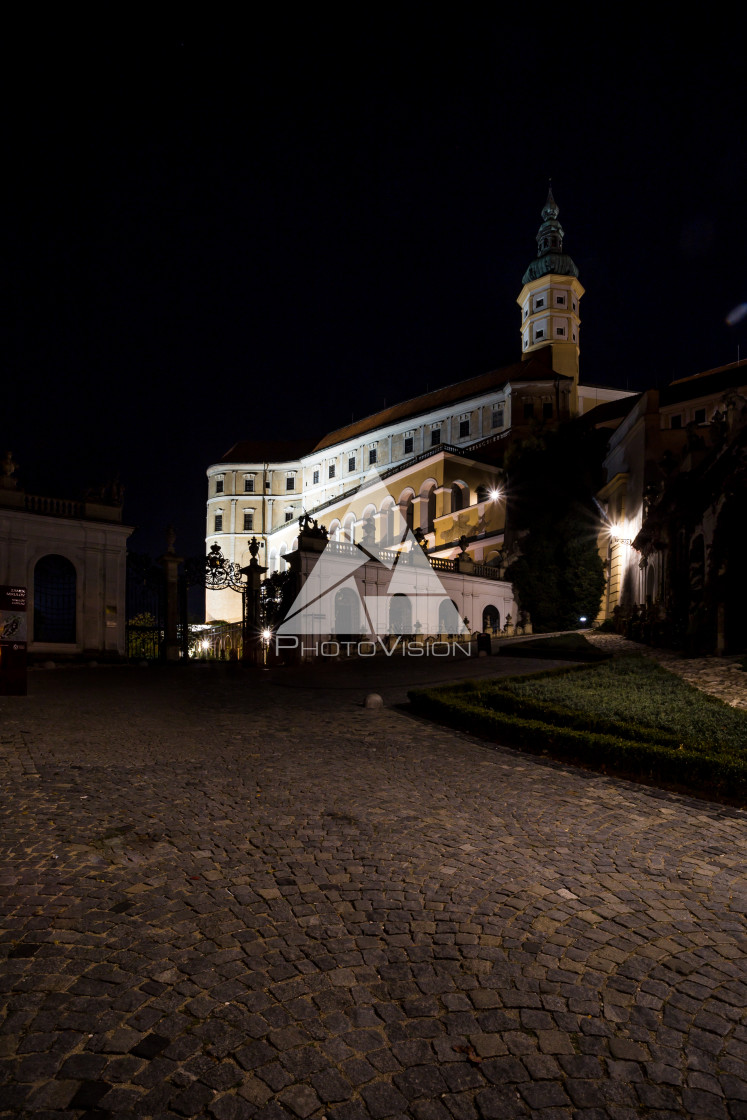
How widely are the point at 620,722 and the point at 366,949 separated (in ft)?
23.8

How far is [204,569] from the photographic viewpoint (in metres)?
28.1

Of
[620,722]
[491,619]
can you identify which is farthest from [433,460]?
[620,722]

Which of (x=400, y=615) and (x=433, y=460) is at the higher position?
(x=433, y=460)

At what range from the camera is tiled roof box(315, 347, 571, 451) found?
67188 millimetres

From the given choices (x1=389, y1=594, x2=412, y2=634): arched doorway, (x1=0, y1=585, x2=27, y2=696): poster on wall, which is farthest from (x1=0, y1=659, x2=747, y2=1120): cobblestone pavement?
(x1=389, y1=594, x2=412, y2=634): arched doorway

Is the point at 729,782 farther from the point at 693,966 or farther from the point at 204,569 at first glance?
the point at 204,569

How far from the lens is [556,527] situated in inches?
1779

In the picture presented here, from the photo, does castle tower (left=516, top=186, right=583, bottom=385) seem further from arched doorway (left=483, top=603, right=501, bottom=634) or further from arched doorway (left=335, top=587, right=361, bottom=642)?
arched doorway (left=335, top=587, right=361, bottom=642)

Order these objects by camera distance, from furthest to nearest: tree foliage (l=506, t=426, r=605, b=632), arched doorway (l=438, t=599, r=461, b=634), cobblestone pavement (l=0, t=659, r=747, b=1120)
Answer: tree foliage (l=506, t=426, r=605, b=632)
arched doorway (l=438, t=599, r=461, b=634)
cobblestone pavement (l=0, t=659, r=747, b=1120)

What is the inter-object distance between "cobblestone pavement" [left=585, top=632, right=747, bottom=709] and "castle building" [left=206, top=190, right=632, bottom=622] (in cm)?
2318

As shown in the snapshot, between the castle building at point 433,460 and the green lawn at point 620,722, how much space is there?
28712mm

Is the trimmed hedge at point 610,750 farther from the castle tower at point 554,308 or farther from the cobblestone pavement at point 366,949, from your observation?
the castle tower at point 554,308

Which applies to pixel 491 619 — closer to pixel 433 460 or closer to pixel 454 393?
pixel 433 460

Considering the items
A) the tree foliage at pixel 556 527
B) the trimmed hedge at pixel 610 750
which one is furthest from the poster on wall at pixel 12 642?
the tree foliage at pixel 556 527
